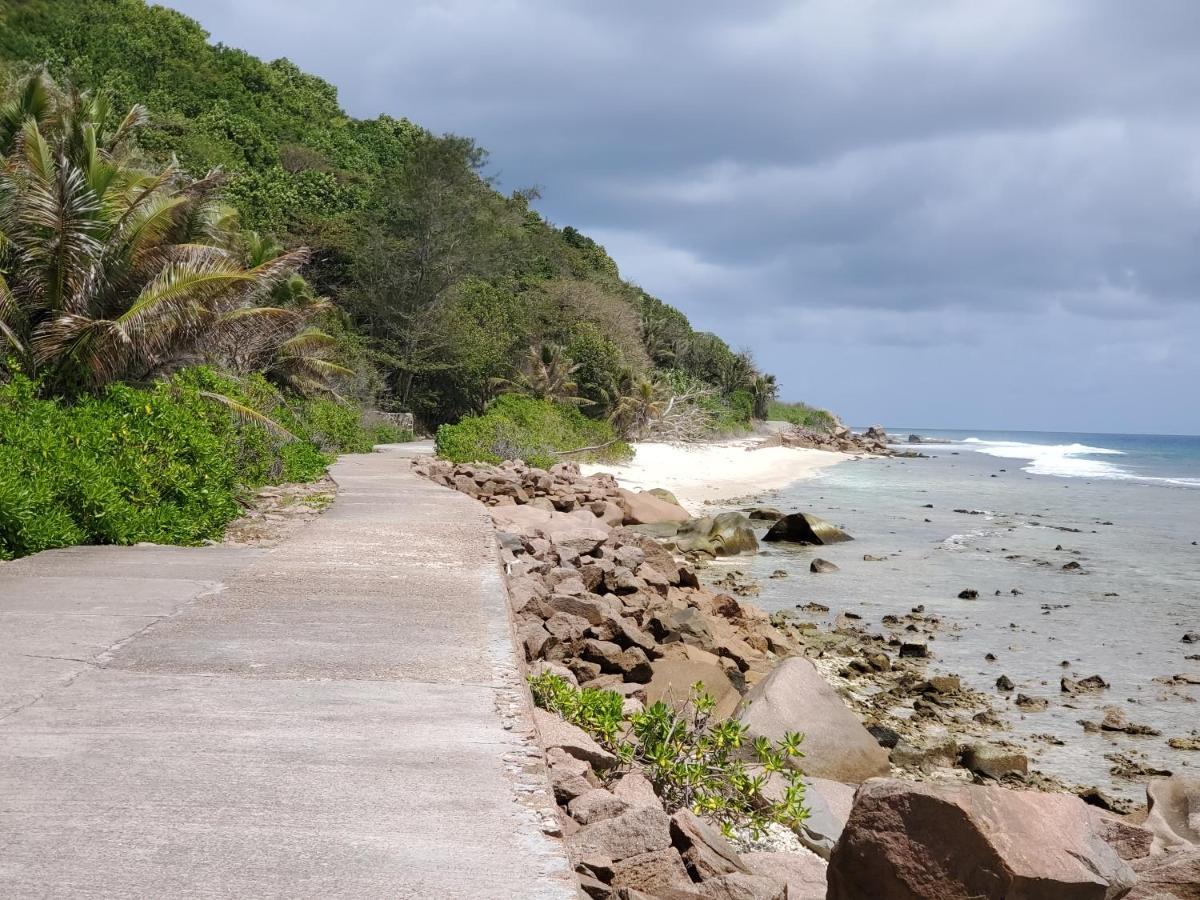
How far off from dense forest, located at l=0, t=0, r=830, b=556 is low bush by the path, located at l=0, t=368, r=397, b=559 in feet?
0.13

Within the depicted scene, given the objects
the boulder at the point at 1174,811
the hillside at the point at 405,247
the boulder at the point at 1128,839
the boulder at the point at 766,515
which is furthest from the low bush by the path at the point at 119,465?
the hillside at the point at 405,247

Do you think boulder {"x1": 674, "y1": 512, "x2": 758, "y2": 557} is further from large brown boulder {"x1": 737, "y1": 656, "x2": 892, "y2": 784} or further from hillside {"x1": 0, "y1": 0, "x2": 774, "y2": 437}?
hillside {"x1": 0, "y1": 0, "x2": 774, "y2": 437}

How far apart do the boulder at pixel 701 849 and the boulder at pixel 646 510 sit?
18.3 m

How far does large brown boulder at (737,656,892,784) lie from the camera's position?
754cm

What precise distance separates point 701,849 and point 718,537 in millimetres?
16430

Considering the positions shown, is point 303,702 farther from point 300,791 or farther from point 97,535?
point 97,535

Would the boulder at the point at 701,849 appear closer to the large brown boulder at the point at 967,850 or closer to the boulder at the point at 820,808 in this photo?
the large brown boulder at the point at 967,850

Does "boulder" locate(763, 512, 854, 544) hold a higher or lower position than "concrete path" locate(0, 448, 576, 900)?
lower

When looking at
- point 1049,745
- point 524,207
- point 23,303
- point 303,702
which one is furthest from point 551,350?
point 303,702

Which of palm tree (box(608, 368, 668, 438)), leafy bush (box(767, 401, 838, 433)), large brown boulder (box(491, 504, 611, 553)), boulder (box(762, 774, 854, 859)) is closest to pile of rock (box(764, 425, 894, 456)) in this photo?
leafy bush (box(767, 401, 838, 433))

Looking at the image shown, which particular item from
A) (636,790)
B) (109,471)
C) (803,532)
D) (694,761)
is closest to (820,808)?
(694,761)

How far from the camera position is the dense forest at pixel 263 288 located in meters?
12.4

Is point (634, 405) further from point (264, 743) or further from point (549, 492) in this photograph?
point (264, 743)

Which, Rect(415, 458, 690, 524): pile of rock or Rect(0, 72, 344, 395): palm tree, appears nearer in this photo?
Rect(0, 72, 344, 395): palm tree
